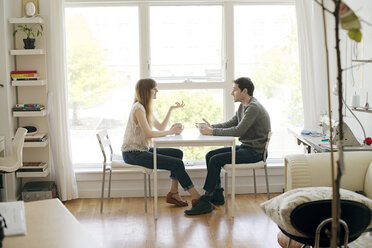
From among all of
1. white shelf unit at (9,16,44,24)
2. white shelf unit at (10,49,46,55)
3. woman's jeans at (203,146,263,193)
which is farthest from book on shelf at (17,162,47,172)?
woman's jeans at (203,146,263,193)

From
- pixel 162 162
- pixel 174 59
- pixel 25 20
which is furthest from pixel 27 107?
pixel 174 59

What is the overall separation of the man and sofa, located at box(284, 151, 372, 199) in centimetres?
91

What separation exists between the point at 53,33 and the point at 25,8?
33 cm

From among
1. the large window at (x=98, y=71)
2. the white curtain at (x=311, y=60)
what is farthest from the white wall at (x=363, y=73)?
the large window at (x=98, y=71)

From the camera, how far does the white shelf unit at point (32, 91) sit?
4.49m

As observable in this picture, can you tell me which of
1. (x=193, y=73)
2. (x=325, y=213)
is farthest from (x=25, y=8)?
(x=325, y=213)

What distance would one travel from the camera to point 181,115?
4.99 meters

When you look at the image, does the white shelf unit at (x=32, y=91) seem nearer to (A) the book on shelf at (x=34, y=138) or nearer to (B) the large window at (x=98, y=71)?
(A) the book on shelf at (x=34, y=138)

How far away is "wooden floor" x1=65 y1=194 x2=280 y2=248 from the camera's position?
143 inches

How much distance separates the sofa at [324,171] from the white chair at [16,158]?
6.87 ft

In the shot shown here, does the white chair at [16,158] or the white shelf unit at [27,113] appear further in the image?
the white shelf unit at [27,113]

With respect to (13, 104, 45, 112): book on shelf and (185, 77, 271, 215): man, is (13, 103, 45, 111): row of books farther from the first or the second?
(185, 77, 271, 215): man

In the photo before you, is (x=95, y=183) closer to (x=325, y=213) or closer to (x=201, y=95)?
(x=201, y=95)

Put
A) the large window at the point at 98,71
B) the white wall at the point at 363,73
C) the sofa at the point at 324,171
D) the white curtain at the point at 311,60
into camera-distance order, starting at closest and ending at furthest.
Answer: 1. the sofa at the point at 324,171
2. the white wall at the point at 363,73
3. the white curtain at the point at 311,60
4. the large window at the point at 98,71
